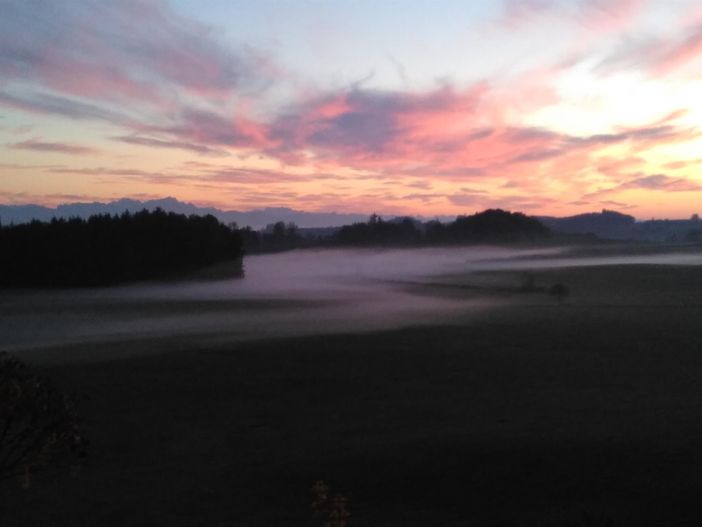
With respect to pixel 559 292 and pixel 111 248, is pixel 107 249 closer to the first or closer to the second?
pixel 111 248

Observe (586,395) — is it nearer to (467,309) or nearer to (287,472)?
(287,472)

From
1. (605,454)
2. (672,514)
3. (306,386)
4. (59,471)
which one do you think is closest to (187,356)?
(306,386)

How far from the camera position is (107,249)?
5878 cm

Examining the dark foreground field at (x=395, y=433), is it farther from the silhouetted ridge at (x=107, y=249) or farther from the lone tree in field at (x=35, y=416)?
the silhouetted ridge at (x=107, y=249)

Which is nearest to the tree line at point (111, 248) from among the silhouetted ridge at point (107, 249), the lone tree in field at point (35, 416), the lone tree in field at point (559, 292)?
the silhouetted ridge at point (107, 249)

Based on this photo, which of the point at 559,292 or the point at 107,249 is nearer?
the point at 559,292

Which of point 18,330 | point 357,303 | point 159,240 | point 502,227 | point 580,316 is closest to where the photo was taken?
point 580,316

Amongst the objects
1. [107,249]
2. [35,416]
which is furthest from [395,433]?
[107,249]

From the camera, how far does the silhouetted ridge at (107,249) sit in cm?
5728

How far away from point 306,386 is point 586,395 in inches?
239

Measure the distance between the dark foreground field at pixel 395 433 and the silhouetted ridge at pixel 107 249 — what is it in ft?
127

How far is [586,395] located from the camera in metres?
15.2

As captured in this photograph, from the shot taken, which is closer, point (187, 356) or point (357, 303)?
point (187, 356)

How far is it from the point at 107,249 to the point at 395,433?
50.5 m
